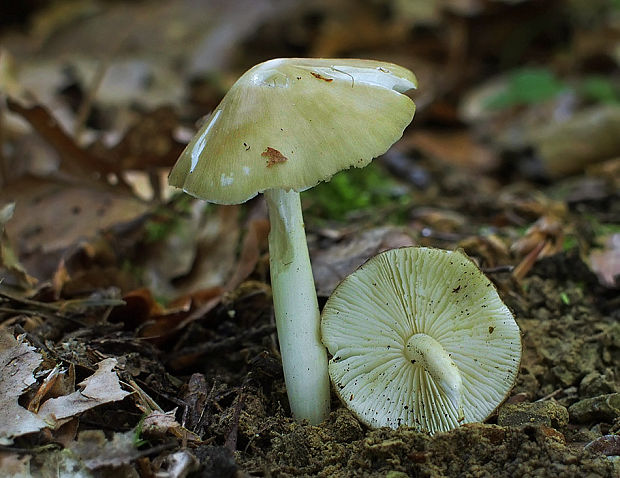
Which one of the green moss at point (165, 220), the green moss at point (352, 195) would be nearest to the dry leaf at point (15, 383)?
the green moss at point (165, 220)

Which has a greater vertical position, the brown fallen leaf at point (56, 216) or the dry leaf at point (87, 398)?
the dry leaf at point (87, 398)

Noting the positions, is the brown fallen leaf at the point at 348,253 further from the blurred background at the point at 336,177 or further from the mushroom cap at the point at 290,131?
the mushroom cap at the point at 290,131

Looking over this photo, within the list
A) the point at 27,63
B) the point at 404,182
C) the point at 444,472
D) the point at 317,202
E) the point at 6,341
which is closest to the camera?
the point at 444,472

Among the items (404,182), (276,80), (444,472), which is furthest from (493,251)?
(404,182)

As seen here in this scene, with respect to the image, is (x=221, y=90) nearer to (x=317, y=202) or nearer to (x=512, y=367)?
(x=317, y=202)

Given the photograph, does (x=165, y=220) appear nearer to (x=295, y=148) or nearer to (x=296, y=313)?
(x=296, y=313)

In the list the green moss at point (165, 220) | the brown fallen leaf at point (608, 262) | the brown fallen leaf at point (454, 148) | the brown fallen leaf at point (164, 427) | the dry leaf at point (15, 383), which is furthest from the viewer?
the brown fallen leaf at point (454, 148)

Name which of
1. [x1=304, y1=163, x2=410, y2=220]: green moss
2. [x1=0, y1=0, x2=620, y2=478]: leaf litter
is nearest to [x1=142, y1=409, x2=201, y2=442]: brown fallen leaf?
[x1=0, y1=0, x2=620, y2=478]: leaf litter
